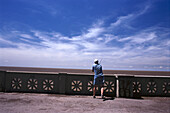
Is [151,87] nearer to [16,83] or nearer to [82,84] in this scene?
[82,84]

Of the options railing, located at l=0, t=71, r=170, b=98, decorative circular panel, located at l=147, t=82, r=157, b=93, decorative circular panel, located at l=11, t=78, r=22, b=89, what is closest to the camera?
railing, located at l=0, t=71, r=170, b=98

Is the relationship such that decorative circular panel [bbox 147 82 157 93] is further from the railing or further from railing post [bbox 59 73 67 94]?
railing post [bbox 59 73 67 94]

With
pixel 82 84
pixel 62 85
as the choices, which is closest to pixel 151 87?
pixel 82 84

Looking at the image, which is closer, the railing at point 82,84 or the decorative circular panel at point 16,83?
the railing at point 82,84

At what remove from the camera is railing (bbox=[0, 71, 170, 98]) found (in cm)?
582

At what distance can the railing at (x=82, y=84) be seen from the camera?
229 inches

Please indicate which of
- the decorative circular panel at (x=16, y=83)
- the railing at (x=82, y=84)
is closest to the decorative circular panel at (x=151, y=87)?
the railing at (x=82, y=84)

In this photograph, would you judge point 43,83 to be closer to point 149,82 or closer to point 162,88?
point 149,82

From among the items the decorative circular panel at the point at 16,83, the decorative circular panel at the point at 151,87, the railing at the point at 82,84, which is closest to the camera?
the railing at the point at 82,84

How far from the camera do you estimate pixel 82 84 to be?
612 cm

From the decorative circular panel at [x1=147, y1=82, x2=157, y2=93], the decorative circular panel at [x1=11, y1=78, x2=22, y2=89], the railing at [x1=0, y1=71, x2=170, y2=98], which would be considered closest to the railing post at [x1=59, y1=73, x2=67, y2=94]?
the railing at [x1=0, y1=71, x2=170, y2=98]

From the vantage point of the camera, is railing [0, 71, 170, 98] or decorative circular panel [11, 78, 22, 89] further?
decorative circular panel [11, 78, 22, 89]

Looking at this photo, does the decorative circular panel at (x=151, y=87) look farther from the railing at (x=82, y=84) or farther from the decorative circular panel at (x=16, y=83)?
the decorative circular panel at (x=16, y=83)

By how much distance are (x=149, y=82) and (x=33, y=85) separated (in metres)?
6.78
